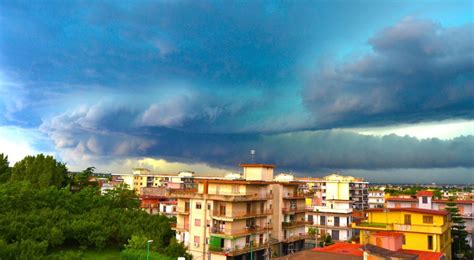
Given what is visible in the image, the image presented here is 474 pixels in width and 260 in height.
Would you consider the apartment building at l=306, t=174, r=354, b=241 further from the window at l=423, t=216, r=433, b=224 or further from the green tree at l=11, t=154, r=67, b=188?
the green tree at l=11, t=154, r=67, b=188

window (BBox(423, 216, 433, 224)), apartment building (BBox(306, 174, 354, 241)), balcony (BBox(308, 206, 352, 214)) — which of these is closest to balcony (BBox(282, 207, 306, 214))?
apartment building (BBox(306, 174, 354, 241))

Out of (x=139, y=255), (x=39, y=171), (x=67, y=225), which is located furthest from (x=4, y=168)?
(x=139, y=255)

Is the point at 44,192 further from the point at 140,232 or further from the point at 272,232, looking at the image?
the point at 272,232

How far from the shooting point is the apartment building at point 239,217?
153 ft

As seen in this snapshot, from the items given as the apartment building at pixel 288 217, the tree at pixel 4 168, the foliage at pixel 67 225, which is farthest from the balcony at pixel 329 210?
the tree at pixel 4 168

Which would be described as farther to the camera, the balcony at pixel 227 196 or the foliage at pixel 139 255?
the balcony at pixel 227 196

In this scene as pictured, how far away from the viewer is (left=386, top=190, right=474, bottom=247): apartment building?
52.5 m

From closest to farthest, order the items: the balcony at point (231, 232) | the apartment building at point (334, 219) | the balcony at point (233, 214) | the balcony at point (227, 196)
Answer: the balcony at point (231, 232)
the balcony at point (233, 214)
the balcony at point (227, 196)
the apartment building at point (334, 219)

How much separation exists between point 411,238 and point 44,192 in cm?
4427

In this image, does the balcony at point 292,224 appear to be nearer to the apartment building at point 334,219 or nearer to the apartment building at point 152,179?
the apartment building at point 334,219

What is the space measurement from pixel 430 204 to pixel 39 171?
200ft

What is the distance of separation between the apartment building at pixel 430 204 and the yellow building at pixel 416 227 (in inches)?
572

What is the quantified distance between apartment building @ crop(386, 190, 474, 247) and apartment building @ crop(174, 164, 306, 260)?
528 inches

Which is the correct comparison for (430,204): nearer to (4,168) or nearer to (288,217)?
(288,217)
